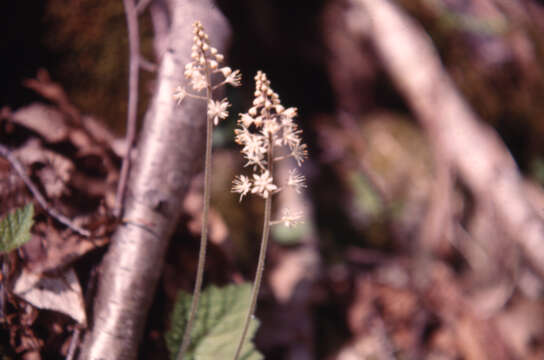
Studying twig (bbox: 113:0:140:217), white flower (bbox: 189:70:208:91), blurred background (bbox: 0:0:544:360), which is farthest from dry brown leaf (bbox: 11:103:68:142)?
white flower (bbox: 189:70:208:91)

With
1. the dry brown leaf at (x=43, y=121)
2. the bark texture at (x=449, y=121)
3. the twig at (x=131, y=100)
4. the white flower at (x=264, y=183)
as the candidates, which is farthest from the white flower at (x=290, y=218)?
the bark texture at (x=449, y=121)

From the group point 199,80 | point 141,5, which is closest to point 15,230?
point 199,80

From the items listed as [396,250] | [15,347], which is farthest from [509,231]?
[15,347]

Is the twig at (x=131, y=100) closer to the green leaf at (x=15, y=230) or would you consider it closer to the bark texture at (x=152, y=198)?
the bark texture at (x=152, y=198)

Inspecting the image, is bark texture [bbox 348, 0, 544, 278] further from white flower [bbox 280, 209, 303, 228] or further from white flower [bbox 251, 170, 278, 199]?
white flower [bbox 251, 170, 278, 199]

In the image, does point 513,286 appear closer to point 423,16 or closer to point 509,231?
point 509,231

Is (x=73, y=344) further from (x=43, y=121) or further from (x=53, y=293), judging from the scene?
(x=43, y=121)
